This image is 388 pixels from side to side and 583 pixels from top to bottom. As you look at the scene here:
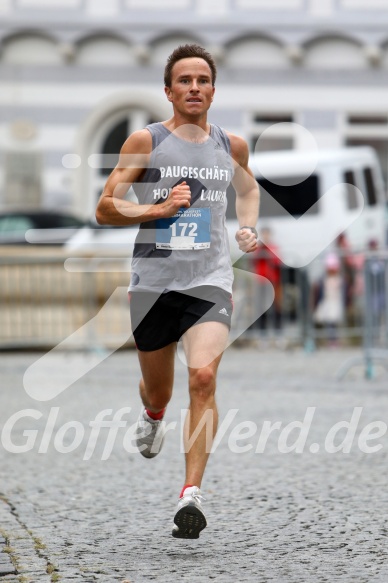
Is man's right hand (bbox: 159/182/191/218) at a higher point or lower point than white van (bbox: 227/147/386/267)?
lower

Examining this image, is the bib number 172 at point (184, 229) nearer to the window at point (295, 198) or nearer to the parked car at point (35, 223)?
the window at point (295, 198)

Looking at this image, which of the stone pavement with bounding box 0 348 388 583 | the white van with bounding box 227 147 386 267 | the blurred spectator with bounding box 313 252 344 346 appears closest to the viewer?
the stone pavement with bounding box 0 348 388 583

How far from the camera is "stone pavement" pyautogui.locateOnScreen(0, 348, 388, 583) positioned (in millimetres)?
5430

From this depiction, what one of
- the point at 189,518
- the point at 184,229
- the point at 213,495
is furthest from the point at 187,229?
the point at 213,495

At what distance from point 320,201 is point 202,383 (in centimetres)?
1833

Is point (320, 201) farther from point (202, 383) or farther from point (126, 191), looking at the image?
point (202, 383)

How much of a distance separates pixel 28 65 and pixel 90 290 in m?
13.2

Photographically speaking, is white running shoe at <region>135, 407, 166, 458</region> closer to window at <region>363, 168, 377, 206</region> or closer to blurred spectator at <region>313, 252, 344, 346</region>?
blurred spectator at <region>313, 252, 344, 346</region>

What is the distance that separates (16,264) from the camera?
18500 millimetres

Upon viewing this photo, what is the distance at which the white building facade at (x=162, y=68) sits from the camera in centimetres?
3014

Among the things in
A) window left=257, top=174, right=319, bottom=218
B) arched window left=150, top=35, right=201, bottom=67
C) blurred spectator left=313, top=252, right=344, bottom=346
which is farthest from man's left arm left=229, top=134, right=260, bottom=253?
arched window left=150, top=35, right=201, bottom=67

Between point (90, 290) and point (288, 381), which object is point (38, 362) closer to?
point (90, 290)

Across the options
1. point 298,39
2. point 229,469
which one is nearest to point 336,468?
point 229,469

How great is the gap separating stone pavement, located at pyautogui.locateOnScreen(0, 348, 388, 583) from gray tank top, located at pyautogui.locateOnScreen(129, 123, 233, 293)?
1.04m
